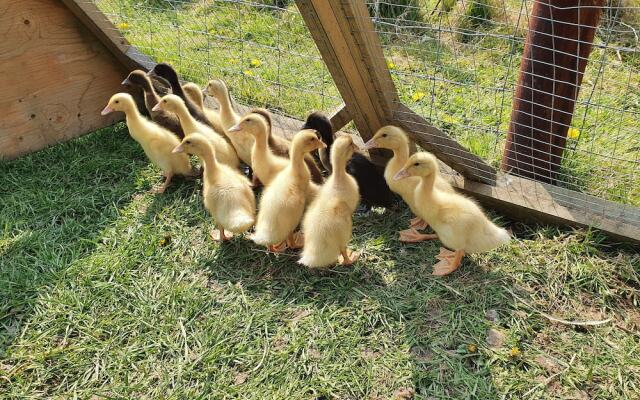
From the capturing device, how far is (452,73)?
5074 millimetres

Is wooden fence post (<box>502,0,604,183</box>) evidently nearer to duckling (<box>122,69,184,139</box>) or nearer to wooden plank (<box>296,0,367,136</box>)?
wooden plank (<box>296,0,367,136</box>)

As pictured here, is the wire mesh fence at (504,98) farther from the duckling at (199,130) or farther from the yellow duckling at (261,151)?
the duckling at (199,130)

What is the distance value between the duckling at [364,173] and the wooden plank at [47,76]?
2.21 metres

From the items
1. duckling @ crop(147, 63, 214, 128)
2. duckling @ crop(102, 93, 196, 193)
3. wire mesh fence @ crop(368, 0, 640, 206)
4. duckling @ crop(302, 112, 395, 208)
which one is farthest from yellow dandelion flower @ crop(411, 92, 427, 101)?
duckling @ crop(102, 93, 196, 193)

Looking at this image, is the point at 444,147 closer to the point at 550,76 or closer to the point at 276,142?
the point at 550,76

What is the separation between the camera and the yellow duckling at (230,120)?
392 centimetres

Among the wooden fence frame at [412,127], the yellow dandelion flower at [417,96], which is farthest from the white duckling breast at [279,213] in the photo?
the yellow dandelion flower at [417,96]

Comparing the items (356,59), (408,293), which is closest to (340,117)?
(356,59)

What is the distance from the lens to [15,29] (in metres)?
4.11

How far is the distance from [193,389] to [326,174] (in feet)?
6.10

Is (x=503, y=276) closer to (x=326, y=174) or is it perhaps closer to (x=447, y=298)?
(x=447, y=298)

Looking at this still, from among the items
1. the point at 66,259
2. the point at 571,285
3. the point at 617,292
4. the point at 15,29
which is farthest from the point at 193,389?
the point at 15,29

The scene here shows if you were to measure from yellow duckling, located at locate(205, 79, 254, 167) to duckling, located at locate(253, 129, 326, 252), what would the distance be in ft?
2.26

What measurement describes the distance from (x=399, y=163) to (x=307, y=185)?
58 centimetres
